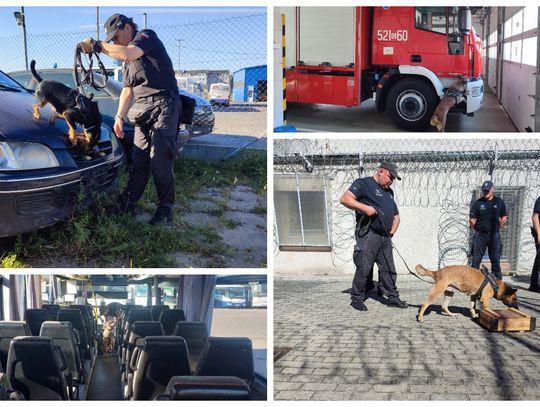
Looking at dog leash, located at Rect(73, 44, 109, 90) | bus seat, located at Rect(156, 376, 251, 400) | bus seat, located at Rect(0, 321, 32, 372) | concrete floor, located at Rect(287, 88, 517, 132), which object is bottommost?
bus seat, located at Rect(0, 321, 32, 372)

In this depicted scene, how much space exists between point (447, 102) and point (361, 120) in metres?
0.83

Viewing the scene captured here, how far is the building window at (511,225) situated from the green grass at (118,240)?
2.22m

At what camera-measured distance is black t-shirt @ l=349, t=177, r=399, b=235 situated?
4219mm

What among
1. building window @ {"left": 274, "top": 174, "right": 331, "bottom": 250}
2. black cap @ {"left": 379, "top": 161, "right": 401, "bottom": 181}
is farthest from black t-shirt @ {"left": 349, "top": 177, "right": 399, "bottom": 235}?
building window @ {"left": 274, "top": 174, "right": 331, "bottom": 250}

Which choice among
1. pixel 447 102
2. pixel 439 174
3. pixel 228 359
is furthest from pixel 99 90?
pixel 447 102

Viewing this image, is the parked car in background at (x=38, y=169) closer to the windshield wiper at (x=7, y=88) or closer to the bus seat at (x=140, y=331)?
the windshield wiper at (x=7, y=88)

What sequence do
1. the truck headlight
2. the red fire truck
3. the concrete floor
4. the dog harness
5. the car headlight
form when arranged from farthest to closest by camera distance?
1. the truck headlight
2. the red fire truck
3. the concrete floor
4. the dog harness
5. the car headlight

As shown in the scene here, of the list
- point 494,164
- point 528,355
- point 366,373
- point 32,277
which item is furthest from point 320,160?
point 32,277

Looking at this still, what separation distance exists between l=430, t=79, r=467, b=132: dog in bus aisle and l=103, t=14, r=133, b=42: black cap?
9.47 ft

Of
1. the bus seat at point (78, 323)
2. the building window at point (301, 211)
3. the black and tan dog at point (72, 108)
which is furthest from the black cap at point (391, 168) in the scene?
the bus seat at point (78, 323)

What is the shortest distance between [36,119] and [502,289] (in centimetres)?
375

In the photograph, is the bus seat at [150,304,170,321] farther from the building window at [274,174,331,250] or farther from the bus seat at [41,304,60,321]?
the building window at [274,174,331,250]

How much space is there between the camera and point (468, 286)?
13.9 feet

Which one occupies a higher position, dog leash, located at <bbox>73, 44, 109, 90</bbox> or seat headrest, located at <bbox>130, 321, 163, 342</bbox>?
dog leash, located at <bbox>73, 44, 109, 90</bbox>
